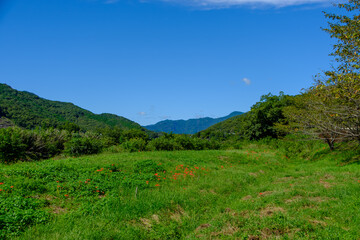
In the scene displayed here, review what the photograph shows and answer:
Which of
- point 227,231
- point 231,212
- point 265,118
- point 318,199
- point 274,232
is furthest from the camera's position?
point 265,118

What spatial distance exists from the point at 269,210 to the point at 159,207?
12.5ft

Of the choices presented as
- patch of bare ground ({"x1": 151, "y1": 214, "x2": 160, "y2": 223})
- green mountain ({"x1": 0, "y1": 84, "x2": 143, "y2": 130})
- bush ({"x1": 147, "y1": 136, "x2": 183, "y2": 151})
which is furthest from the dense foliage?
green mountain ({"x1": 0, "y1": 84, "x2": 143, "y2": 130})

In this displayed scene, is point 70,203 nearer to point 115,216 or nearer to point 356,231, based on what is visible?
point 115,216

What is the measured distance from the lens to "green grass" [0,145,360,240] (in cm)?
601

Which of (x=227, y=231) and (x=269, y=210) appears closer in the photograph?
(x=227, y=231)

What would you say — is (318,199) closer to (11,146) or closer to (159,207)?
(159,207)

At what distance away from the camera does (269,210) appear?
7.66m

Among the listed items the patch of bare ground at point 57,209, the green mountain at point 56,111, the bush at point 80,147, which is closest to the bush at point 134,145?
the bush at point 80,147

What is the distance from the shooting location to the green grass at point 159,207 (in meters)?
6.01

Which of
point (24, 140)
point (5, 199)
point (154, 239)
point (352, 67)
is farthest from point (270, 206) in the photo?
point (24, 140)

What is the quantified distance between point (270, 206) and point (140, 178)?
235 inches

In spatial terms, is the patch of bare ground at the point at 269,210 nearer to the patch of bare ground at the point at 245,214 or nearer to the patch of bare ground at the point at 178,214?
the patch of bare ground at the point at 245,214

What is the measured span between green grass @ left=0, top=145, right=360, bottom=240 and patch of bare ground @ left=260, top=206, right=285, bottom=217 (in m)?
0.03

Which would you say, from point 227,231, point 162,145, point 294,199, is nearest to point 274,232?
point 227,231
